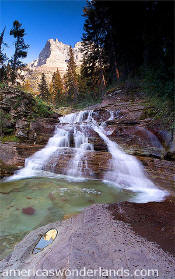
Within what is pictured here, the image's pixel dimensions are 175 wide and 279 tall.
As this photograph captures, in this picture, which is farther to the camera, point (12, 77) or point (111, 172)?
point (12, 77)

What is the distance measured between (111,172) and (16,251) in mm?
4872

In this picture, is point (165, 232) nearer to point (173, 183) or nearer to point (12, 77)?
point (173, 183)

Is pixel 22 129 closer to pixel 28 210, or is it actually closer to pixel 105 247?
pixel 28 210

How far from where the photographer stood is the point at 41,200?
4758mm

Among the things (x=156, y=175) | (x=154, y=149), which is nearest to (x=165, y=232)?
(x=156, y=175)

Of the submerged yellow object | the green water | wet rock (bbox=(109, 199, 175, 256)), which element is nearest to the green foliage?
wet rock (bbox=(109, 199, 175, 256))

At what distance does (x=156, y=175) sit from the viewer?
582 cm

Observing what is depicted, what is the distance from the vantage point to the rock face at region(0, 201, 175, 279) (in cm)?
173

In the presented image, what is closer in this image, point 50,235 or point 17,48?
point 50,235

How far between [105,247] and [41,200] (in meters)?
3.28

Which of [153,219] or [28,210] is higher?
[153,219]

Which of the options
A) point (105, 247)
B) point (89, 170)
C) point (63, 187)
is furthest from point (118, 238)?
point (89, 170)

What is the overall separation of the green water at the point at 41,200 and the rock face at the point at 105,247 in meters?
0.64

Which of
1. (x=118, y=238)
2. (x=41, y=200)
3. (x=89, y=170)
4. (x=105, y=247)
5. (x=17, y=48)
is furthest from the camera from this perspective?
(x=17, y=48)
